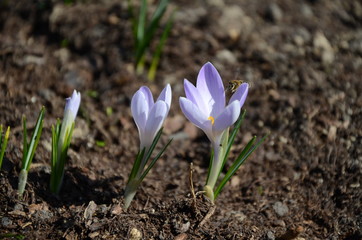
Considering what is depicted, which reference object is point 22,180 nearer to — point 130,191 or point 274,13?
point 130,191

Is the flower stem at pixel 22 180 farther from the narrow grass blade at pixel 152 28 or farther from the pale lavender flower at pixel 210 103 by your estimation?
the narrow grass blade at pixel 152 28

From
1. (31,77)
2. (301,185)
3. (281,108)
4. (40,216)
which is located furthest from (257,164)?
(31,77)

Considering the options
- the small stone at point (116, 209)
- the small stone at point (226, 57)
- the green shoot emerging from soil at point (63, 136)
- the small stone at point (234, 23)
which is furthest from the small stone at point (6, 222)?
the small stone at point (234, 23)

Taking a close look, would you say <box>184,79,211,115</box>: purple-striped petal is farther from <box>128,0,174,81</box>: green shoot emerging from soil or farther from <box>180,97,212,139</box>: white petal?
<box>128,0,174,81</box>: green shoot emerging from soil

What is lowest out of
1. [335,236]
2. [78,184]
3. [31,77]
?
[335,236]

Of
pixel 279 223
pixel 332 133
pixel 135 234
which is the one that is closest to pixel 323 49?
pixel 332 133

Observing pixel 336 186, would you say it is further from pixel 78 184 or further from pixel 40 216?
pixel 40 216

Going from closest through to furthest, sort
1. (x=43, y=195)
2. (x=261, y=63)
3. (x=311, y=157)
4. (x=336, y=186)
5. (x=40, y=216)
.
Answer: (x=40, y=216) < (x=43, y=195) < (x=336, y=186) < (x=311, y=157) < (x=261, y=63)

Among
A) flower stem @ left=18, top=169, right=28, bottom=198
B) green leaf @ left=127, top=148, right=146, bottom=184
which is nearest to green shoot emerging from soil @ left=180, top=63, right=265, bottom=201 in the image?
green leaf @ left=127, top=148, right=146, bottom=184
